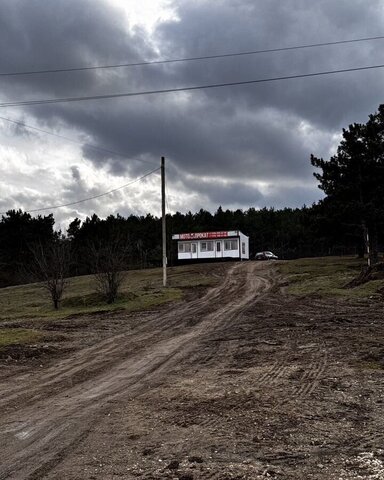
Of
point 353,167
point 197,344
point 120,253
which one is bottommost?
point 197,344

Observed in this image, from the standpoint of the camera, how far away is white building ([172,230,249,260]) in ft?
196

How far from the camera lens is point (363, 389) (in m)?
7.82

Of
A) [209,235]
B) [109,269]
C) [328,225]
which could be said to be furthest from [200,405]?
[209,235]

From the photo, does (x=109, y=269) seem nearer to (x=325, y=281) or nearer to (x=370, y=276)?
(x=325, y=281)

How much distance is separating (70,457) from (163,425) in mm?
1430

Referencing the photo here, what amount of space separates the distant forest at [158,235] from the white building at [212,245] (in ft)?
24.4

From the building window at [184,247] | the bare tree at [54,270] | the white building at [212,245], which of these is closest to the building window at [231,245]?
the white building at [212,245]

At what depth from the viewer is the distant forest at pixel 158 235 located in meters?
44.2

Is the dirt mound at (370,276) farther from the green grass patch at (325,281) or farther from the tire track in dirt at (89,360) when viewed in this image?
the tire track in dirt at (89,360)

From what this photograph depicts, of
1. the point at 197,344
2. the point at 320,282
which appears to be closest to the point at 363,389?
the point at 197,344

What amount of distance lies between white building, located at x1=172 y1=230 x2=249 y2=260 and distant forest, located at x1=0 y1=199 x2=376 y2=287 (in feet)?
24.4

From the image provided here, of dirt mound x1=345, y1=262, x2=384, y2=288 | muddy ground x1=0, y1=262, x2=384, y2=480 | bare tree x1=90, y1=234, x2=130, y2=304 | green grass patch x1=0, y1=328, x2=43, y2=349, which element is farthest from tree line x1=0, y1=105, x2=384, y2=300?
muddy ground x1=0, y1=262, x2=384, y2=480

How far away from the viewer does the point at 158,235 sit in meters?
107

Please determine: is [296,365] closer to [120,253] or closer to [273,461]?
[273,461]
